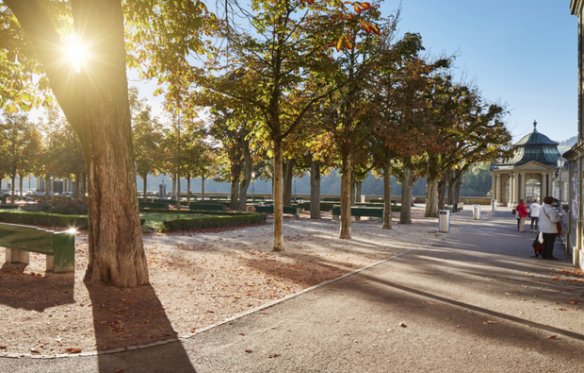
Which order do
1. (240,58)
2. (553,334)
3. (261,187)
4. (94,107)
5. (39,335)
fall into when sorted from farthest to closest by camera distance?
(261,187), (240,58), (94,107), (553,334), (39,335)

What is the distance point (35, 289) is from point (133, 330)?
8.88 ft

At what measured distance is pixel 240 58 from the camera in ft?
35.2

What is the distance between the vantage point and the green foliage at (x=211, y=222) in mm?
15477

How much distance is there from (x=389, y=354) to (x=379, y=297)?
7.53 ft

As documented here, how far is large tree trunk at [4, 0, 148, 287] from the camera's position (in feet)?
20.5

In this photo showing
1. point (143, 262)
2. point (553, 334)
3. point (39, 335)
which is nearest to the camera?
point (39, 335)

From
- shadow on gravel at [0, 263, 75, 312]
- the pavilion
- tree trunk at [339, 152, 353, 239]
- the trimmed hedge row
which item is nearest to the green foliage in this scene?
the trimmed hedge row

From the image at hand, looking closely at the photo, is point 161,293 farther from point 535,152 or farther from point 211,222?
point 535,152

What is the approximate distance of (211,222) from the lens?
17047 millimetres

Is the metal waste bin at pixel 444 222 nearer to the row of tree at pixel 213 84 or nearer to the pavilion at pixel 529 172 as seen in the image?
the row of tree at pixel 213 84

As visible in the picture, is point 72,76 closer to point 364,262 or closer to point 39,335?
point 39,335

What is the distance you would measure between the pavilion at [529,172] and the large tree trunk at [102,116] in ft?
156

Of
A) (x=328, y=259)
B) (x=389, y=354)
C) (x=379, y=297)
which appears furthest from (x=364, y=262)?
(x=389, y=354)

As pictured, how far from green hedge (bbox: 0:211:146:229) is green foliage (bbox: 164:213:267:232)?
1.13 metres
